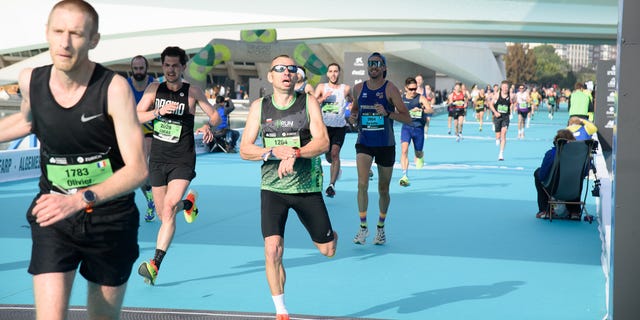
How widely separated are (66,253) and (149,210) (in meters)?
7.09

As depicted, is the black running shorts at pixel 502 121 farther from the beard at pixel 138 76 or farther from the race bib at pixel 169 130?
the race bib at pixel 169 130

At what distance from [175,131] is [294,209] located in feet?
6.83

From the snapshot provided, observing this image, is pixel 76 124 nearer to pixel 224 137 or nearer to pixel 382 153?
pixel 382 153

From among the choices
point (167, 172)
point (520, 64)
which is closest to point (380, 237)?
point (167, 172)

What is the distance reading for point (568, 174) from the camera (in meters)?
11.2

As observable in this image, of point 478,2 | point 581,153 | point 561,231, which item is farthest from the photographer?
point 478,2

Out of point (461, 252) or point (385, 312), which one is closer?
point (385, 312)

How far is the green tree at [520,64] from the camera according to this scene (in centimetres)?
15688

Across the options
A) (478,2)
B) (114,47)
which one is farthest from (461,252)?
(114,47)

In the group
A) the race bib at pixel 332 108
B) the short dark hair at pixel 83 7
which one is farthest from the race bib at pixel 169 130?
the race bib at pixel 332 108

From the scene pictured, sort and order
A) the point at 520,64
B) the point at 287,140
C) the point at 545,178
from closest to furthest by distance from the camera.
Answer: the point at 287,140 → the point at 545,178 → the point at 520,64

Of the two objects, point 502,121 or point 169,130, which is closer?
point 169,130

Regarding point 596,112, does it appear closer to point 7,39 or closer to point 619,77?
point 619,77

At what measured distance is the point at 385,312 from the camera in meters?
6.37
